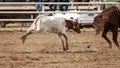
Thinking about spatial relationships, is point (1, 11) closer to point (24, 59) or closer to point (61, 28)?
point (61, 28)

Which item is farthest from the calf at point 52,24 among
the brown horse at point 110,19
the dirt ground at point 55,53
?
the brown horse at point 110,19

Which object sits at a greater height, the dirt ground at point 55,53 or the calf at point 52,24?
the calf at point 52,24

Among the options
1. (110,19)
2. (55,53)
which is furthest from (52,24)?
(110,19)

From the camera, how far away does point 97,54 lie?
12.7 m

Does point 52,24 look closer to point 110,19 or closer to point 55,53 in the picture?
point 55,53

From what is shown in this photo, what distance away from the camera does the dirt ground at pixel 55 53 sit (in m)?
10.8

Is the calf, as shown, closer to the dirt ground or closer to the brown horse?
the dirt ground

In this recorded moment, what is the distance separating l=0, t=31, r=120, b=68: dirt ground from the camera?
10828mm

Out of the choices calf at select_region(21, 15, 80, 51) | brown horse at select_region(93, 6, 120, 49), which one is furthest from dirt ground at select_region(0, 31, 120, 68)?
brown horse at select_region(93, 6, 120, 49)

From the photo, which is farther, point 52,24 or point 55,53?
point 52,24

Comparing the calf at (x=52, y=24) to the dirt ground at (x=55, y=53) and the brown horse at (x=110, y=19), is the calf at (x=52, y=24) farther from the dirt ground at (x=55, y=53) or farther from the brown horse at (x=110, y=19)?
the brown horse at (x=110, y=19)

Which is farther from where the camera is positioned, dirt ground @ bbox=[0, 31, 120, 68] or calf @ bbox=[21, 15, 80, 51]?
calf @ bbox=[21, 15, 80, 51]

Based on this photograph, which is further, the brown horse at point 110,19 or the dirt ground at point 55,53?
the brown horse at point 110,19

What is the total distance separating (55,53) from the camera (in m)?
Answer: 12.9
